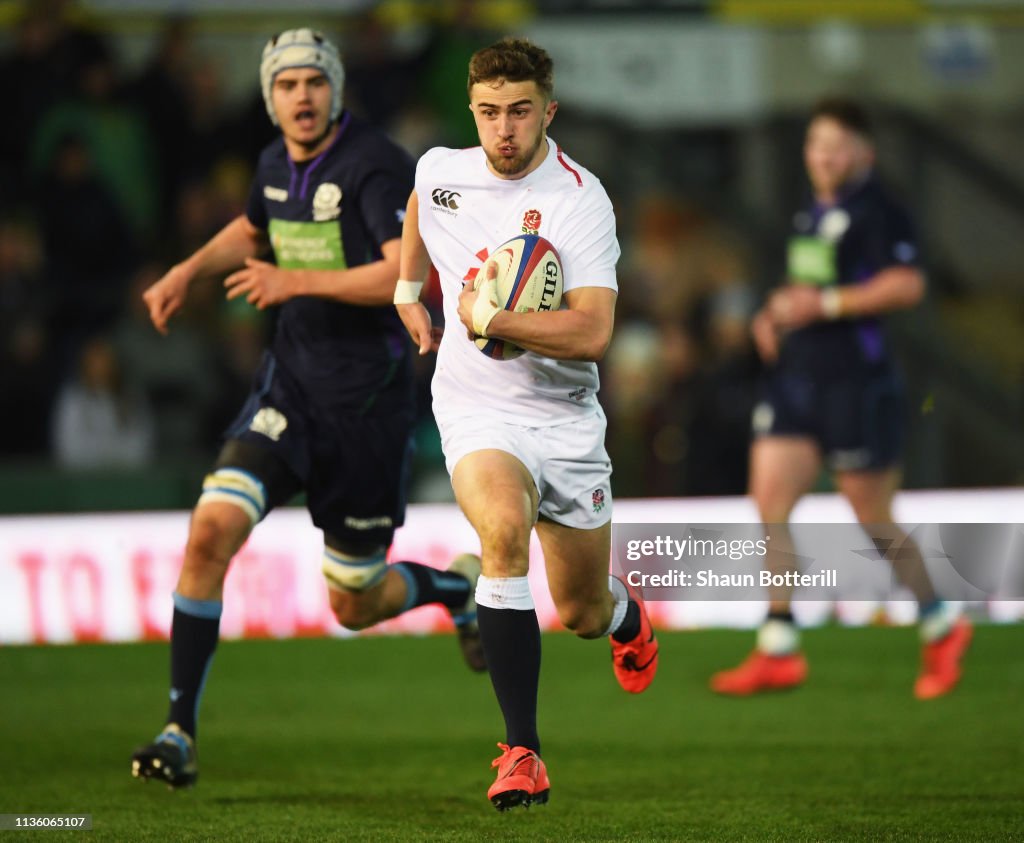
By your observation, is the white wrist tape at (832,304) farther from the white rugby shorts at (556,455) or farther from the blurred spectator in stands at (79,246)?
the blurred spectator in stands at (79,246)

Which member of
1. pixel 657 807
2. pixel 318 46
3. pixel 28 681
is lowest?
pixel 28 681

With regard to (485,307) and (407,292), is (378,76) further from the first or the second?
(485,307)

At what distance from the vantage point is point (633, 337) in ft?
42.7

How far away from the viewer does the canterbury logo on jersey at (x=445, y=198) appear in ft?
19.3

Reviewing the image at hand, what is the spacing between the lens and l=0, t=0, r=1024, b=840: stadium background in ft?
28.2

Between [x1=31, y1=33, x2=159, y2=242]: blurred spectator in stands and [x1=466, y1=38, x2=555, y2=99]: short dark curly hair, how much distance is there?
764 centimetres

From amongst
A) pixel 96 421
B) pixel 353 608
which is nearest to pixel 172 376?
pixel 96 421

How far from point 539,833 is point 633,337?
25.3 feet

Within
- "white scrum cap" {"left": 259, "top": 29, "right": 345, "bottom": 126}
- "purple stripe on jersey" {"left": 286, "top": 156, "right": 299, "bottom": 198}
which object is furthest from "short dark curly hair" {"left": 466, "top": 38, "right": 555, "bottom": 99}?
"purple stripe on jersey" {"left": 286, "top": 156, "right": 299, "bottom": 198}

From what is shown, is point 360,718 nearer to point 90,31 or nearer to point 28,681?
point 28,681

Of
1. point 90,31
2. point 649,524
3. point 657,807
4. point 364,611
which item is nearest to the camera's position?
point 657,807

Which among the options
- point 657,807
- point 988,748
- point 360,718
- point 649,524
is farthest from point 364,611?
point 649,524

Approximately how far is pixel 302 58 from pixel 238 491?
5.34 feet

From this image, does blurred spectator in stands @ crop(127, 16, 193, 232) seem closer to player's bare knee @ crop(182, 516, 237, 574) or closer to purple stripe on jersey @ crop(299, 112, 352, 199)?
purple stripe on jersey @ crop(299, 112, 352, 199)
